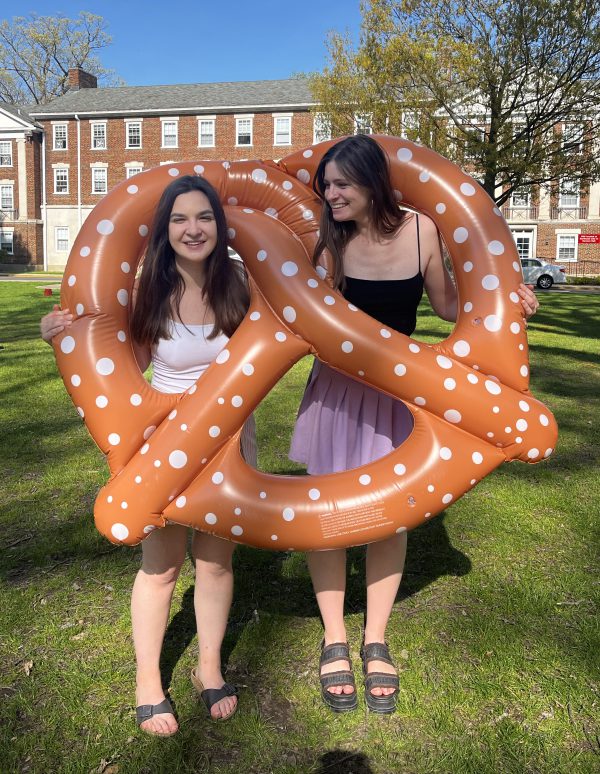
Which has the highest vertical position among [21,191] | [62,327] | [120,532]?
[21,191]

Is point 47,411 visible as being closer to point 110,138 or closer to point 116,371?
point 116,371

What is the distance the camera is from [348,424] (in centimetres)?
227

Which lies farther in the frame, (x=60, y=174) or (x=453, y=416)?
(x=60, y=174)

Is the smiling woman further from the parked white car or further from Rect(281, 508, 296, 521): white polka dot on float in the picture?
the parked white car

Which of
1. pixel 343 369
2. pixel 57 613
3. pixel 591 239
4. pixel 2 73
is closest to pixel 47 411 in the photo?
pixel 57 613

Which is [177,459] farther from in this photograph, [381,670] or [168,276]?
[381,670]

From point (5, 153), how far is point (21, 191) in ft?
7.06

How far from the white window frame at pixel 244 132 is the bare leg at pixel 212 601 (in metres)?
32.2

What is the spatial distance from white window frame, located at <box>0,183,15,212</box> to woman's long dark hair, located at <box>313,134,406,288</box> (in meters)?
36.3

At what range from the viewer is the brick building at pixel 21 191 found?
33.7 meters

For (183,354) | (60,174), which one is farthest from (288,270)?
(60,174)

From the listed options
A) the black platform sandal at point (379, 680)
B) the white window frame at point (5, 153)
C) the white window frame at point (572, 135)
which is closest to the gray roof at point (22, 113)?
the white window frame at point (5, 153)

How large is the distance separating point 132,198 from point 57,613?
1.69 meters

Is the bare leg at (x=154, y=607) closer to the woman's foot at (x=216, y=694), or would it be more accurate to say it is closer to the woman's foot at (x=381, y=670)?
the woman's foot at (x=216, y=694)
